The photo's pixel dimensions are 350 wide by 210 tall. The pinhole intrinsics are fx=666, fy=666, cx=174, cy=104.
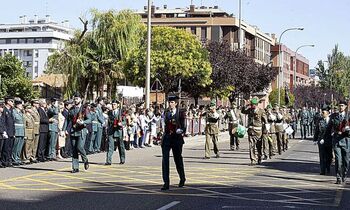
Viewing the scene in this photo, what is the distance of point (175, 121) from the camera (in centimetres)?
1356

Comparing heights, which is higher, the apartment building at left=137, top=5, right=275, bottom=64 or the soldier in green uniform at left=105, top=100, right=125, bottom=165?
the apartment building at left=137, top=5, right=275, bottom=64

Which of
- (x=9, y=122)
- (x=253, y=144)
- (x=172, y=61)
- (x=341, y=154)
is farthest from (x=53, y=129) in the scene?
(x=172, y=61)

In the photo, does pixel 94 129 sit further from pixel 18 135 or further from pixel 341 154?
pixel 341 154

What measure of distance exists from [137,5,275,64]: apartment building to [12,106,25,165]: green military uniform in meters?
74.9

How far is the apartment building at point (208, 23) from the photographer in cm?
9975

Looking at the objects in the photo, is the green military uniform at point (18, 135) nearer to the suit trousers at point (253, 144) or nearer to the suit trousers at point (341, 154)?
the suit trousers at point (253, 144)

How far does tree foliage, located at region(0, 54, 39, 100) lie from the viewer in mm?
69463

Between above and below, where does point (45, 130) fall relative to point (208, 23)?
below

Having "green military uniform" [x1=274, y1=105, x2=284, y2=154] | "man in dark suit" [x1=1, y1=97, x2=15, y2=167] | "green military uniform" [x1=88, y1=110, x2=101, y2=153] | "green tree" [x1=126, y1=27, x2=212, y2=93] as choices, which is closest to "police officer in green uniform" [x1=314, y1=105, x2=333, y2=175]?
"green military uniform" [x1=274, y1=105, x2=284, y2=154]

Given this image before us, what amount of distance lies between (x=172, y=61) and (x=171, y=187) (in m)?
36.7

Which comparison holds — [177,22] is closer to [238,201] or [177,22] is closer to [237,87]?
[237,87]

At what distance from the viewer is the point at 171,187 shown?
13617 mm

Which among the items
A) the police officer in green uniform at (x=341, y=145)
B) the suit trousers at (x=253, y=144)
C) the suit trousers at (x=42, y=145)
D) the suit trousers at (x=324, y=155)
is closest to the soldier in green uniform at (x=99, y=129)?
the suit trousers at (x=42, y=145)

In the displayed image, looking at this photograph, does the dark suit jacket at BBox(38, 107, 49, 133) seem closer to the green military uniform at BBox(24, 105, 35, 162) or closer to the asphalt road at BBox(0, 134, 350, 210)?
the green military uniform at BBox(24, 105, 35, 162)
